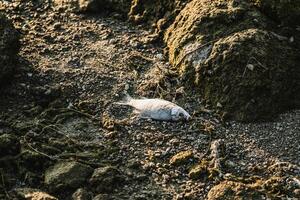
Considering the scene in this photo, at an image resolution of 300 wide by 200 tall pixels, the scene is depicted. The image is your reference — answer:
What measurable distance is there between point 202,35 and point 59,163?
1887 millimetres

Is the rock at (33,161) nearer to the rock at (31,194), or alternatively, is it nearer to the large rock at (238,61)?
the rock at (31,194)

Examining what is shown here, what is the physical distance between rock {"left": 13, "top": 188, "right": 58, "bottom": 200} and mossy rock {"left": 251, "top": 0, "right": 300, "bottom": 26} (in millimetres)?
2682

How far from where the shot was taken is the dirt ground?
479 centimetres

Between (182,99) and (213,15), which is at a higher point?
(213,15)

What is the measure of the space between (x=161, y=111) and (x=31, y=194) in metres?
1.40

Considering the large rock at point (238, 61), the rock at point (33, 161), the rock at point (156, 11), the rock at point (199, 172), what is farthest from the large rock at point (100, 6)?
the rock at point (199, 172)

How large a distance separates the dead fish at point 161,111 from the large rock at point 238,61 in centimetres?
35

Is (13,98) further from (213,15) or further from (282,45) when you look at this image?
(282,45)

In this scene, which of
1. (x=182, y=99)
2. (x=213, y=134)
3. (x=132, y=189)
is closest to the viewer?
(x=132, y=189)

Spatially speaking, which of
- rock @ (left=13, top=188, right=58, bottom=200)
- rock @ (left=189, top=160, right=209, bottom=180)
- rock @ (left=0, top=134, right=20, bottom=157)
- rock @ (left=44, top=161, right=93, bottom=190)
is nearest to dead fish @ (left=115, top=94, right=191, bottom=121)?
rock @ (left=189, top=160, right=209, bottom=180)

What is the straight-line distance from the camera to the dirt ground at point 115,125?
4.79m

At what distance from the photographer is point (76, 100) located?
219 inches

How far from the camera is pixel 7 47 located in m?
5.57

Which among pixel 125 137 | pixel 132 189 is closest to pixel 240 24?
pixel 125 137
